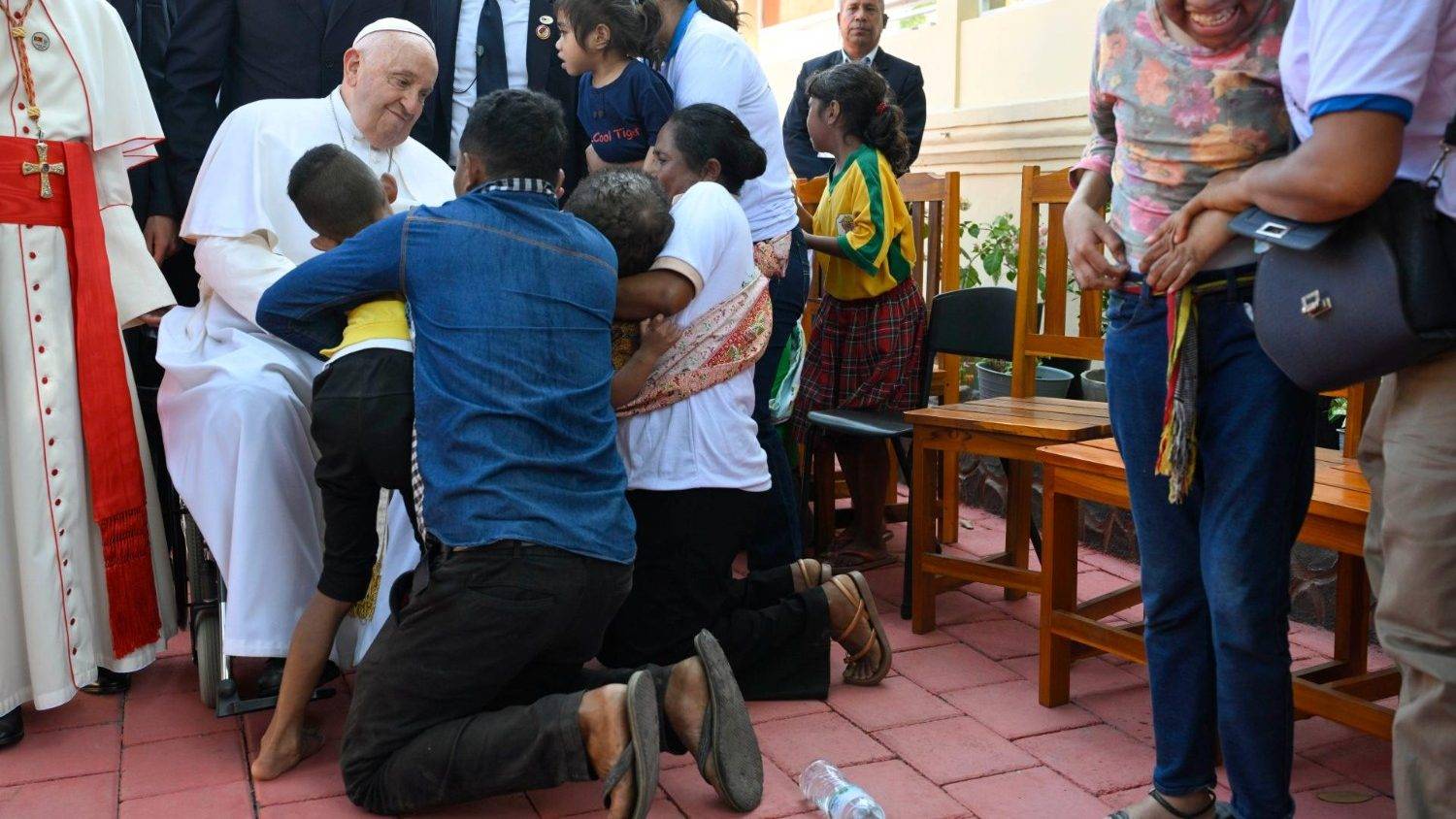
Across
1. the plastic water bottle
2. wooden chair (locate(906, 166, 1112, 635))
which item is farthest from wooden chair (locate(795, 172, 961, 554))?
the plastic water bottle

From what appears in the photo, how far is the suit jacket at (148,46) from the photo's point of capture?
3.94m

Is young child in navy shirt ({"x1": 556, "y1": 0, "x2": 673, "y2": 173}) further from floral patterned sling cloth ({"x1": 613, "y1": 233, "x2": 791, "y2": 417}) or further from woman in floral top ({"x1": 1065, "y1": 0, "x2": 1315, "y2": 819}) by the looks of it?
woman in floral top ({"x1": 1065, "y1": 0, "x2": 1315, "y2": 819})

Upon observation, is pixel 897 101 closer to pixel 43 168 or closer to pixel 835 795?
pixel 43 168

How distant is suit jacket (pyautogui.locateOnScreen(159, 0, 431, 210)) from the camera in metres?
3.99

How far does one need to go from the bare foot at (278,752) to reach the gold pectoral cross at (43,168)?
1376mm

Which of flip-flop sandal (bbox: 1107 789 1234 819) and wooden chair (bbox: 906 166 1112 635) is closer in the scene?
flip-flop sandal (bbox: 1107 789 1234 819)

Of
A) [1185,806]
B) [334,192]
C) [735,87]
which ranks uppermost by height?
[735,87]

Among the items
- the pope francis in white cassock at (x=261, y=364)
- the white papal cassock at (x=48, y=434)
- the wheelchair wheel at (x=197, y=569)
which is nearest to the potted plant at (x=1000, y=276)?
the pope francis in white cassock at (x=261, y=364)

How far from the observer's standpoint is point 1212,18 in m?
2.01

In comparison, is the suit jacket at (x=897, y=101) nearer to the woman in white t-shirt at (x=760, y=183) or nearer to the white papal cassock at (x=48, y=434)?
the woman in white t-shirt at (x=760, y=183)

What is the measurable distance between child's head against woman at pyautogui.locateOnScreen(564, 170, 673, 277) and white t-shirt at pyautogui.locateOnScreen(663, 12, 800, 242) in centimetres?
70

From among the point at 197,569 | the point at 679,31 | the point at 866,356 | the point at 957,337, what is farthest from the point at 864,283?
the point at 197,569

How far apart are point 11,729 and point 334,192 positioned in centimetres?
143

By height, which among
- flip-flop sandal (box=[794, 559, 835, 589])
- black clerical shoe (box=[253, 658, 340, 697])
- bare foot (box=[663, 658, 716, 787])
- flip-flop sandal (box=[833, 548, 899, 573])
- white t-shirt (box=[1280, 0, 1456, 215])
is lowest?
flip-flop sandal (box=[833, 548, 899, 573])
